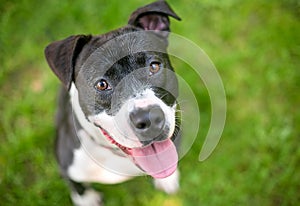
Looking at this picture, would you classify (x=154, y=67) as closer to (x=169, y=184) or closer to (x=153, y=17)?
(x=153, y=17)

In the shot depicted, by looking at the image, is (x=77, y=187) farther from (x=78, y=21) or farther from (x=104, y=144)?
(x=78, y=21)

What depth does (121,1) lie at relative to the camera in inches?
195

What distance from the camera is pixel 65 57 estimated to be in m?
3.10

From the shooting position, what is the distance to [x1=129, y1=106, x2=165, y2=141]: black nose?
272 centimetres

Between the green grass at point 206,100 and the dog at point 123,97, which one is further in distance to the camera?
the green grass at point 206,100

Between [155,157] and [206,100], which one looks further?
[206,100]

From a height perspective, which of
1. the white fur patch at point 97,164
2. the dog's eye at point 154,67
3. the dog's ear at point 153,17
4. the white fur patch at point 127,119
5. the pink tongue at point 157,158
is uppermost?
the dog's ear at point 153,17

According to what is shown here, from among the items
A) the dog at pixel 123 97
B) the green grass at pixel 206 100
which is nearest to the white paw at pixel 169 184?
the green grass at pixel 206 100

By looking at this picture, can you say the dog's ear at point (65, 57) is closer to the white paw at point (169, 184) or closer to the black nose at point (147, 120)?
the black nose at point (147, 120)

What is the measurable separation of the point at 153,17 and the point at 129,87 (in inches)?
28.8

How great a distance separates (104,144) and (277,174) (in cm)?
175

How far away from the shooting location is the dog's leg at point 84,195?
386 cm

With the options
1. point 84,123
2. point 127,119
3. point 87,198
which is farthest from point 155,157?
point 87,198

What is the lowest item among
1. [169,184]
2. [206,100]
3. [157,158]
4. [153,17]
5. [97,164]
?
[169,184]
